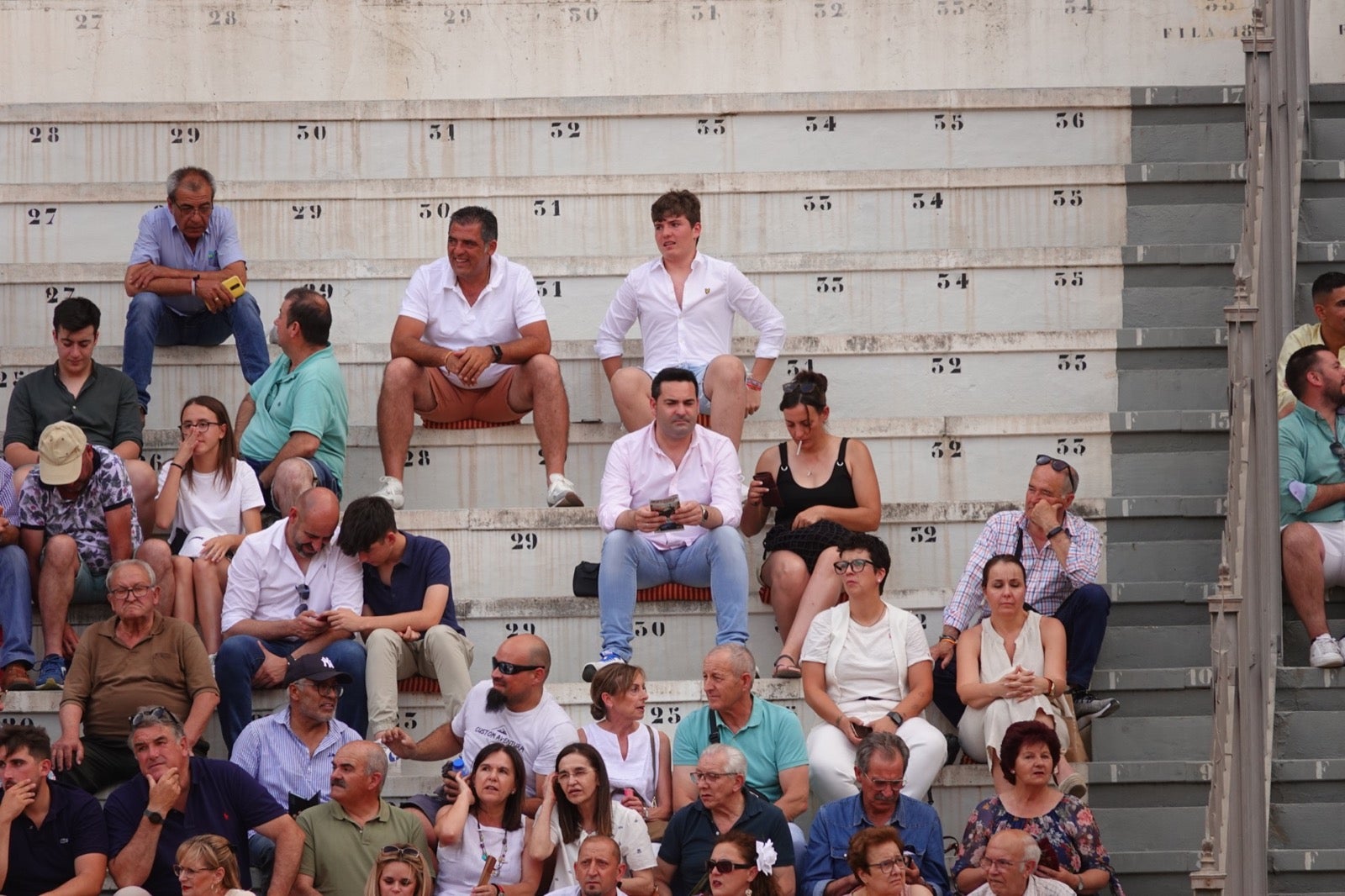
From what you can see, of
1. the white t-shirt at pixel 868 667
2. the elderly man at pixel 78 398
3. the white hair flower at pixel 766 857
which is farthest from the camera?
the elderly man at pixel 78 398

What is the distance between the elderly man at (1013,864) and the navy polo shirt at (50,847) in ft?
9.41

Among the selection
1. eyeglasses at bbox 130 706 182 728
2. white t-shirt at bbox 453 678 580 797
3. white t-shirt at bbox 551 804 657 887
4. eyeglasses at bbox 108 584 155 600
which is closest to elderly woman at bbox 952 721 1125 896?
white t-shirt at bbox 551 804 657 887

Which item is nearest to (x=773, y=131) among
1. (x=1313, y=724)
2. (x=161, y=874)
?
(x=1313, y=724)

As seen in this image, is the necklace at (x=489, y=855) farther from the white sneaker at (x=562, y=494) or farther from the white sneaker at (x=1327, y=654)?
the white sneaker at (x=1327, y=654)

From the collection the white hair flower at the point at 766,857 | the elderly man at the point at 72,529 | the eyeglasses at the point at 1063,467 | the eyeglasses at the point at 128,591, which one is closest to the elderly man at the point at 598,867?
the white hair flower at the point at 766,857

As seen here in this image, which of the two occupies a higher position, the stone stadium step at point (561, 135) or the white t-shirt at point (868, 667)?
the stone stadium step at point (561, 135)

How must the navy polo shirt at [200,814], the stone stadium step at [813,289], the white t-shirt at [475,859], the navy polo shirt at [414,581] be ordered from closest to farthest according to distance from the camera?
the navy polo shirt at [200,814] < the white t-shirt at [475,859] < the navy polo shirt at [414,581] < the stone stadium step at [813,289]

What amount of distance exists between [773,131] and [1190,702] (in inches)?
162

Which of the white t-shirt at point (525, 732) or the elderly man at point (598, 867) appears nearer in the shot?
the elderly man at point (598, 867)

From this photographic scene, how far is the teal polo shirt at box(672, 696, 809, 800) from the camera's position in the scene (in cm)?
835

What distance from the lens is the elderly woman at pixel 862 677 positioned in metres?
8.44

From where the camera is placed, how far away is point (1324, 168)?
36.7 ft

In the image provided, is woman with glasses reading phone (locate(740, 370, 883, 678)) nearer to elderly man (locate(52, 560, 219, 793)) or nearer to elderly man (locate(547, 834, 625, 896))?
elderly man (locate(547, 834, 625, 896))

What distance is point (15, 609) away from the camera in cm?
872
